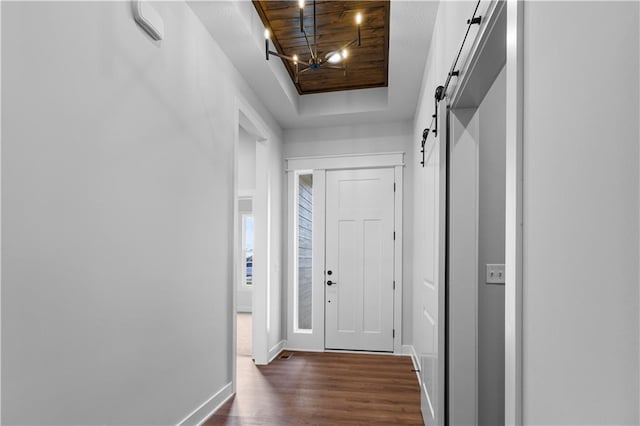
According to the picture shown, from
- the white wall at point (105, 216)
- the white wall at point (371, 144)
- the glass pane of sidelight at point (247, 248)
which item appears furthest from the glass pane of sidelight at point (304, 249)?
the glass pane of sidelight at point (247, 248)

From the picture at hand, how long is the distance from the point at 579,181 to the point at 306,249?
409 centimetres

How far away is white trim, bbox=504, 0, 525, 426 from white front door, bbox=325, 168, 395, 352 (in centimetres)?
344

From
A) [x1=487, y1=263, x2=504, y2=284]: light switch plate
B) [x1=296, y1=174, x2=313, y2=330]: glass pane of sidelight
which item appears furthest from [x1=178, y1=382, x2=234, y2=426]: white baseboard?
[x1=487, y1=263, x2=504, y2=284]: light switch plate

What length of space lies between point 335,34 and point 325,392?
2965 millimetres

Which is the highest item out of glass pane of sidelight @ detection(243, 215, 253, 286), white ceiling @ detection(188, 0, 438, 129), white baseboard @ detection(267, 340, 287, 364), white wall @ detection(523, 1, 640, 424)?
white ceiling @ detection(188, 0, 438, 129)

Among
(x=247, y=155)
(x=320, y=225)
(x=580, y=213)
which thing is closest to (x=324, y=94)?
(x=320, y=225)

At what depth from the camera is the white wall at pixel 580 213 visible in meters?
0.57

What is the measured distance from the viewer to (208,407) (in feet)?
8.63

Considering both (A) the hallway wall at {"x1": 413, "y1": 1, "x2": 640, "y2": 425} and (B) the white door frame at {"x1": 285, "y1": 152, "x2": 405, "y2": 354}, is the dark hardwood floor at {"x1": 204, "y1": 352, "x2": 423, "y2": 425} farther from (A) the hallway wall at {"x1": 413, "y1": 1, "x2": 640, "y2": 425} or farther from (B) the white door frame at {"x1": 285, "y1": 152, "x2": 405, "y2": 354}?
(A) the hallway wall at {"x1": 413, "y1": 1, "x2": 640, "y2": 425}

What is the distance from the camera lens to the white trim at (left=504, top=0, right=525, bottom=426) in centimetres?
94

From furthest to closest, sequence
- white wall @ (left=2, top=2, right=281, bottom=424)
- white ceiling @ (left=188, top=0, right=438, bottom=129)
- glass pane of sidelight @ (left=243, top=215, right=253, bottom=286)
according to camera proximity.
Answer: glass pane of sidelight @ (left=243, top=215, right=253, bottom=286) → white ceiling @ (left=188, top=0, right=438, bottom=129) → white wall @ (left=2, top=2, right=281, bottom=424)

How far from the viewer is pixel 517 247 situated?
95 centimetres

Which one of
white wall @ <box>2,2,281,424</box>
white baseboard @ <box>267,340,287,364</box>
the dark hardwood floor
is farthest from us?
white baseboard @ <box>267,340,287,364</box>

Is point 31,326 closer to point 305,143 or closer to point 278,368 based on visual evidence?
point 278,368
